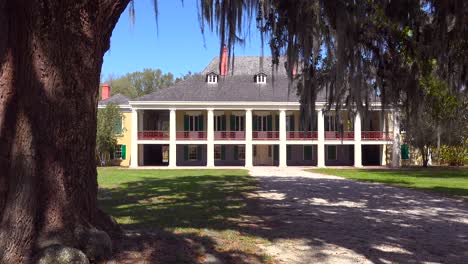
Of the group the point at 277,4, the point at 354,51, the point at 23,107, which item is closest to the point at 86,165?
the point at 23,107

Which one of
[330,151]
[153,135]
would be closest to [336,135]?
[330,151]

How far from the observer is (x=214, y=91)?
116 ft

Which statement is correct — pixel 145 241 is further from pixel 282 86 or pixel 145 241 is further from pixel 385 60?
pixel 282 86

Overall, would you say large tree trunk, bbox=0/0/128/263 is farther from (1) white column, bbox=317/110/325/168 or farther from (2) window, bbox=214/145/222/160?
(2) window, bbox=214/145/222/160

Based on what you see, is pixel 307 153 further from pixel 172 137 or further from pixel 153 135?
pixel 153 135

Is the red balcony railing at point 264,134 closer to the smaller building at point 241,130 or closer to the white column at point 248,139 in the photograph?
the smaller building at point 241,130

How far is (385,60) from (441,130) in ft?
58.3

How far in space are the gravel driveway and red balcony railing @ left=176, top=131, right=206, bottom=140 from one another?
23.4 m

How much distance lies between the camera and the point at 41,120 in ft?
14.2

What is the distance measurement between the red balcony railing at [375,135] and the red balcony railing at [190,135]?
478 inches

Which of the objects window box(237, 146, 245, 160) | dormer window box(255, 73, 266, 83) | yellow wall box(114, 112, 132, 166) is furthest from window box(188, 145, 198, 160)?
dormer window box(255, 73, 266, 83)

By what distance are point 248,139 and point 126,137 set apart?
10.1 metres

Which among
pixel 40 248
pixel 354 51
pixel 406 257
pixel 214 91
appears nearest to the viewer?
pixel 40 248

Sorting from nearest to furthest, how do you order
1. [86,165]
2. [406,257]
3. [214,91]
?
[86,165] < [406,257] < [214,91]
